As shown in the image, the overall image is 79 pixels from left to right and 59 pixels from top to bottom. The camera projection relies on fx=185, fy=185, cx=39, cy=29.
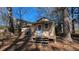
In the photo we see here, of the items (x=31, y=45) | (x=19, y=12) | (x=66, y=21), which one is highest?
(x=19, y=12)

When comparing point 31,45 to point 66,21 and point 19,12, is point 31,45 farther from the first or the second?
point 66,21

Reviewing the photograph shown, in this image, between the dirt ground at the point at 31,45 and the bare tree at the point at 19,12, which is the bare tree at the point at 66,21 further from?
the bare tree at the point at 19,12

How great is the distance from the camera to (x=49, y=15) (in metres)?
2.74

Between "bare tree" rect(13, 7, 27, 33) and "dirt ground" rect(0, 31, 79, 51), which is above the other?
"bare tree" rect(13, 7, 27, 33)

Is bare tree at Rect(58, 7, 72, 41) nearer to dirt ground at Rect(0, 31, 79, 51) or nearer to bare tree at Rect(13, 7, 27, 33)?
dirt ground at Rect(0, 31, 79, 51)

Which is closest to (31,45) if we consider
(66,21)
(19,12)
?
(19,12)

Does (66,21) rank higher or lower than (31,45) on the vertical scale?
higher

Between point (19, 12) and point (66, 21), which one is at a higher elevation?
point (19, 12)

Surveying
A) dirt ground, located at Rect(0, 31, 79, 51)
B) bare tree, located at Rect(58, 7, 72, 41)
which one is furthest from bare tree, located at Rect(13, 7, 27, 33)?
bare tree, located at Rect(58, 7, 72, 41)

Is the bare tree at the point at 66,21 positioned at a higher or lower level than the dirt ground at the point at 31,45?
higher

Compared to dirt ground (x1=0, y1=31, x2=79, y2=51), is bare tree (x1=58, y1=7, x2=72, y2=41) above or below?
above

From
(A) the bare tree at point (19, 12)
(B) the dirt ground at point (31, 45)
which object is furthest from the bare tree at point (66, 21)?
(A) the bare tree at point (19, 12)
